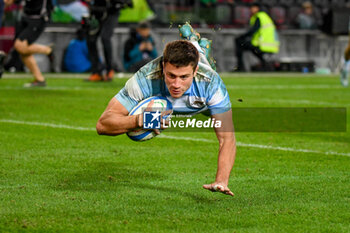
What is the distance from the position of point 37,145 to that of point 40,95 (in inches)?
242

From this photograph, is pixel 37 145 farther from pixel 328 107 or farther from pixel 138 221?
pixel 328 107

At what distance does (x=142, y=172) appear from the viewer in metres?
7.38

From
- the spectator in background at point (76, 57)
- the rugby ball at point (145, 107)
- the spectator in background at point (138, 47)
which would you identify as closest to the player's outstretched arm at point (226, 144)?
the rugby ball at point (145, 107)

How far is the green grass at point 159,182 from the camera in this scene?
5383mm

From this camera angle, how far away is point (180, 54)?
18.9 ft

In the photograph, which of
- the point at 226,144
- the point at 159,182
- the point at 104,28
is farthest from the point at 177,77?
the point at 104,28

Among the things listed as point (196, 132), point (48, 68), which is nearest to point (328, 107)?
point (196, 132)

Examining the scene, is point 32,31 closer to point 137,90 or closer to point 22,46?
point 22,46

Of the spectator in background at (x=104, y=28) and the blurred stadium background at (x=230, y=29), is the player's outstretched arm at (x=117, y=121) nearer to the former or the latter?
the spectator in background at (x=104, y=28)

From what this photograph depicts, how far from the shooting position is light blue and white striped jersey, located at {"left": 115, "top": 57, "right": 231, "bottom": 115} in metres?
5.97

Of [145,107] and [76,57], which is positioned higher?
[145,107]

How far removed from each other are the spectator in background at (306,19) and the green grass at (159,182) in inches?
710

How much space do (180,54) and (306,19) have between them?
23682 mm

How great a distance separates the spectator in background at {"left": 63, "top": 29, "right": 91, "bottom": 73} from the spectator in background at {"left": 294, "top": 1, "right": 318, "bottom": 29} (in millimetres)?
8554
